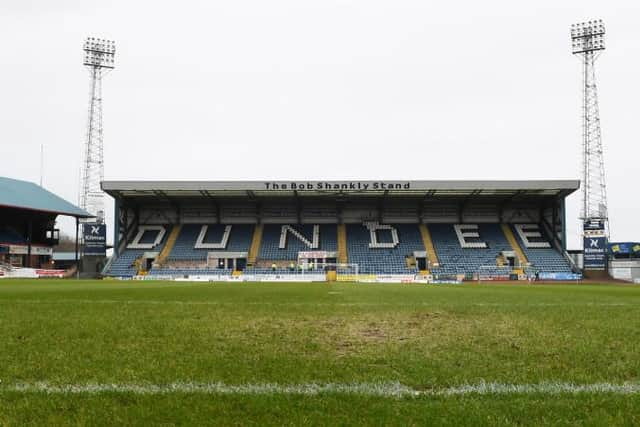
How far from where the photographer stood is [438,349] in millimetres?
5445

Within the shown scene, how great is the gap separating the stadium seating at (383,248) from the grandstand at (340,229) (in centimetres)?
10

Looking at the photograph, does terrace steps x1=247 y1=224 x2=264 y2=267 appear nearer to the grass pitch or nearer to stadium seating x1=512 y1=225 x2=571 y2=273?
stadium seating x1=512 y1=225 x2=571 y2=273

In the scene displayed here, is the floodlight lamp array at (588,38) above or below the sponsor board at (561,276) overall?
above

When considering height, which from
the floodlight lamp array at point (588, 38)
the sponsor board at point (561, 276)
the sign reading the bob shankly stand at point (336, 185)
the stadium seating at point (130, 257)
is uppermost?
the floodlight lamp array at point (588, 38)

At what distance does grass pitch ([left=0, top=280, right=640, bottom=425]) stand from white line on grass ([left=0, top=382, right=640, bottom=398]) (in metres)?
0.01

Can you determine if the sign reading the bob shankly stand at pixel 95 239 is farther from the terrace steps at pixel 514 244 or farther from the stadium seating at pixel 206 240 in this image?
the terrace steps at pixel 514 244

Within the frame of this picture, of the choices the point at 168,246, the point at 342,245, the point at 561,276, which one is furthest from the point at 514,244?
the point at 168,246

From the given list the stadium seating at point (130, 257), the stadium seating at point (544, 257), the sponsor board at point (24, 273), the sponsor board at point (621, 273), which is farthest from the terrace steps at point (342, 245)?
the sponsor board at point (24, 273)

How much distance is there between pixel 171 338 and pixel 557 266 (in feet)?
156

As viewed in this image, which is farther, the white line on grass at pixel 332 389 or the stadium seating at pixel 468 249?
the stadium seating at pixel 468 249

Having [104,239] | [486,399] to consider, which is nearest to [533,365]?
[486,399]

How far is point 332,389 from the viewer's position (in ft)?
12.5

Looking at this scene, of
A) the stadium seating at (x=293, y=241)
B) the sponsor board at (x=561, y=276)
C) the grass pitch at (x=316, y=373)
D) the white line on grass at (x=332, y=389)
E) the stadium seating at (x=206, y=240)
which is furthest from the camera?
the stadium seating at (x=206, y=240)

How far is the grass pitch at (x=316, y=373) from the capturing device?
3270 mm
